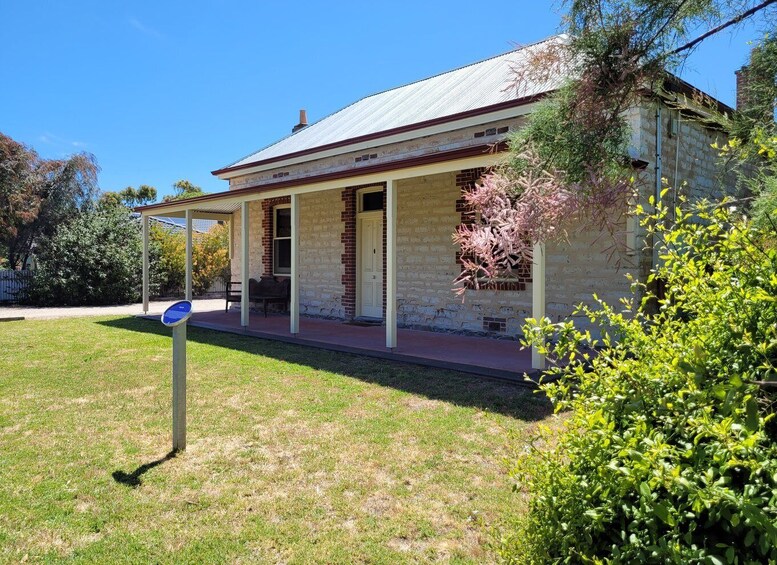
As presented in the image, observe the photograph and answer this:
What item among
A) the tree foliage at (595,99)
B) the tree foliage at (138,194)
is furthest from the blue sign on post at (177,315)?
the tree foliage at (138,194)

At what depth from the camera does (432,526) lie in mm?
3072

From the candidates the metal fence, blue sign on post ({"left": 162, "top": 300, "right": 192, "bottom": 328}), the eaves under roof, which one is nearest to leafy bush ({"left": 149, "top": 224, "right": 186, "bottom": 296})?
the metal fence

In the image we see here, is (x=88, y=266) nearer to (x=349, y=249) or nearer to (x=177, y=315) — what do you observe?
(x=349, y=249)

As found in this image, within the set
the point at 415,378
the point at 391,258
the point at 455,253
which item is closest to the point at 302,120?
the point at 455,253

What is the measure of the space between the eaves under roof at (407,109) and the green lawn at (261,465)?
5.44 meters

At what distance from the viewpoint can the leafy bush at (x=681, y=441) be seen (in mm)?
1398

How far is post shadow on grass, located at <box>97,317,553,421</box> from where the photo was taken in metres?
5.41

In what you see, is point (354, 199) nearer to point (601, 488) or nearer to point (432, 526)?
point (432, 526)

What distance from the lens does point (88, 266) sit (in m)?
17.9

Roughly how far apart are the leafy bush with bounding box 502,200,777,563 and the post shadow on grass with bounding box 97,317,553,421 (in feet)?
10.2

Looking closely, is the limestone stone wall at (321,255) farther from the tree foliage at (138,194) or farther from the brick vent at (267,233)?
the tree foliage at (138,194)

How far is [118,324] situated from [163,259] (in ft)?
25.8

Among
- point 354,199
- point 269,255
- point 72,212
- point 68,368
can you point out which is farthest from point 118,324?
point 72,212

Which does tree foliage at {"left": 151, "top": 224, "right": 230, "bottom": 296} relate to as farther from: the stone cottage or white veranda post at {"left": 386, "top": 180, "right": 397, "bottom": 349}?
white veranda post at {"left": 386, "top": 180, "right": 397, "bottom": 349}
